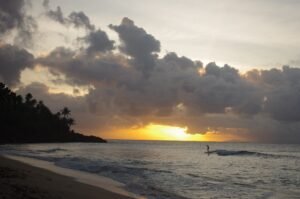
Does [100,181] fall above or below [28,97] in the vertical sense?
below

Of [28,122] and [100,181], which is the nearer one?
[100,181]

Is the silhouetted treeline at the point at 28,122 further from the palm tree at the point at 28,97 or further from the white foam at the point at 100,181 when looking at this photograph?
the white foam at the point at 100,181

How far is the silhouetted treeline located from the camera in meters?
126

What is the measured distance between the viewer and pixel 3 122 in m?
127

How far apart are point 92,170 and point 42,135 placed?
126000 mm

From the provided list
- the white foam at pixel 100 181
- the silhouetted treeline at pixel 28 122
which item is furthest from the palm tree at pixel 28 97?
the white foam at pixel 100 181

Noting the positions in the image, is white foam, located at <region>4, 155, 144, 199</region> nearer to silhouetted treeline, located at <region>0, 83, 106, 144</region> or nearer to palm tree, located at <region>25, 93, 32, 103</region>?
silhouetted treeline, located at <region>0, 83, 106, 144</region>

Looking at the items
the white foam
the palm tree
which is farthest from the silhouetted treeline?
the white foam

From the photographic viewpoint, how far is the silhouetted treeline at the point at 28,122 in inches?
4968

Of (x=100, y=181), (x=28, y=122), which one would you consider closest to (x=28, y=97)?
(x=28, y=122)

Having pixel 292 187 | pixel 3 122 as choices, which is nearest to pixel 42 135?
pixel 3 122

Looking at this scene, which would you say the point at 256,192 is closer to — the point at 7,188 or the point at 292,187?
the point at 292,187

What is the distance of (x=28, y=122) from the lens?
14350 centimetres

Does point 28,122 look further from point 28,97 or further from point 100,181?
point 100,181
